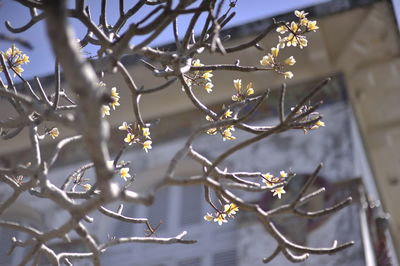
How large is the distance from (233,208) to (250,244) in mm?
3580

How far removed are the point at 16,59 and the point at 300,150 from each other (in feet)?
14.1

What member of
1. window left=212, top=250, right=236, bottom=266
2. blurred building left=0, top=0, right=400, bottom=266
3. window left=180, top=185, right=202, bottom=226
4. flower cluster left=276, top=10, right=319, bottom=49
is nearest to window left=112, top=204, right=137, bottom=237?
blurred building left=0, top=0, right=400, bottom=266

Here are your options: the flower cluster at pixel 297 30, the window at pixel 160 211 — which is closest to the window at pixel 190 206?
the window at pixel 160 211

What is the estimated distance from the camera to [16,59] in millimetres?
3266

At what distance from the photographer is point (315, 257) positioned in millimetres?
5961

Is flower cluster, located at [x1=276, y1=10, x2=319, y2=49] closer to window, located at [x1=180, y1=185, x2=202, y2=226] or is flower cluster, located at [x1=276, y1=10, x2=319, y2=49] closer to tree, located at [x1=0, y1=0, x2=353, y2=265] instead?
tree, located at [x1=0, y1=0, x2=353, y2=265]

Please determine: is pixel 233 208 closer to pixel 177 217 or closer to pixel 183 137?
pixel 177 217

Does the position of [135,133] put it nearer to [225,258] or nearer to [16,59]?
[16,59]

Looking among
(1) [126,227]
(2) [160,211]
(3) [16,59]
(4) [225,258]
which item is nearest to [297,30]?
(3) [16,59]

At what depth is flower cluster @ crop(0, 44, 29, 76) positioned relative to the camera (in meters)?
3.23

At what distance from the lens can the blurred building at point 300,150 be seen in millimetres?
6410

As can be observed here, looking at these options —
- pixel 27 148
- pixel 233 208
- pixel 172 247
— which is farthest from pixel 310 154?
pixel 233 208

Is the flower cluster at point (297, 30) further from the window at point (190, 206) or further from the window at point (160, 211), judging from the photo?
the window at point (160, 211)

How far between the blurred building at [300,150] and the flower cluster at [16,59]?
11.2 ft
